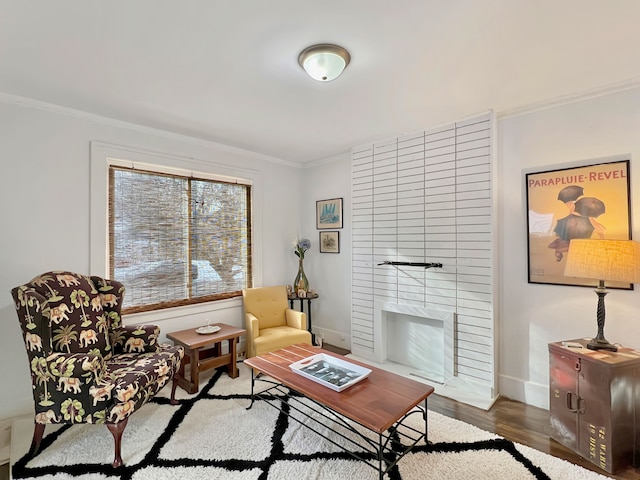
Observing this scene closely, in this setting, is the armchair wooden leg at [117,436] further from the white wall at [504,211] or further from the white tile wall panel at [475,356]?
the white tile wall panel at [475,356]

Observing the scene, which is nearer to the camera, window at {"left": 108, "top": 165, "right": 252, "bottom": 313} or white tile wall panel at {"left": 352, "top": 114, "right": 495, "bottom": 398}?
white tile wall panel at {"left": 352, "top": 114, "right": 495, "bottom": 398}

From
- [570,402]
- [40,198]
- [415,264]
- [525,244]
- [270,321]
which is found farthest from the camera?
[270,321]

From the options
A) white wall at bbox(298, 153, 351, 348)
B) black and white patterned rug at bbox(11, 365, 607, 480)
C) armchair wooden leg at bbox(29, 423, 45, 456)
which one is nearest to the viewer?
black and white patterned rug at bbox(11, 365, 607, 480)

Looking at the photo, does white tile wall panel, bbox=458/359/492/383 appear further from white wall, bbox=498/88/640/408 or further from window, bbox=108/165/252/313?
window, bbox=108/165/252/313

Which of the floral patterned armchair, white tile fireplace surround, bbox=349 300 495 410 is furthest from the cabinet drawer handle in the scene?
the floral patterned armchair

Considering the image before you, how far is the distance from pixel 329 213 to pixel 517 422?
296cm

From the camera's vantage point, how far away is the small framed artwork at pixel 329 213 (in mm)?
4188

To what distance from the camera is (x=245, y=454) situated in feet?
6.73

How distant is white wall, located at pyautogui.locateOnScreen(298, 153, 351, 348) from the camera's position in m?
4.12

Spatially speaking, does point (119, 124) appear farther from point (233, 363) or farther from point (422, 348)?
point (422, 348)

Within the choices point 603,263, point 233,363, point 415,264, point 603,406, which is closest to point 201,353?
point 233,363

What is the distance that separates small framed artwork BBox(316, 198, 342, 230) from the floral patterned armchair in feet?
7.93

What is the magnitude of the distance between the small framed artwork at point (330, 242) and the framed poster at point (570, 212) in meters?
2.19

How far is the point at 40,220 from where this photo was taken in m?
2.57
